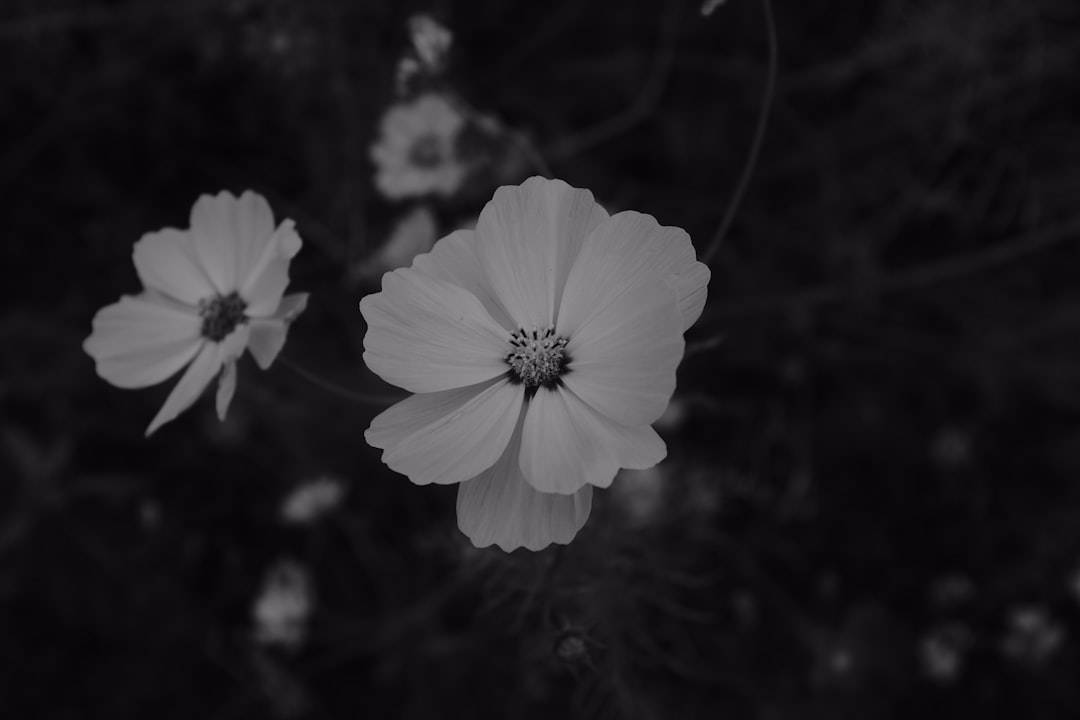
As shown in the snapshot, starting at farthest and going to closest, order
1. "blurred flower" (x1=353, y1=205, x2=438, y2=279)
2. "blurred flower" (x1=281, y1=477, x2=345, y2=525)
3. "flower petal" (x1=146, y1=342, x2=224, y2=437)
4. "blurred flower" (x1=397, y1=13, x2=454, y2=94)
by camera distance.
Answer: "blurred flower" (x1=281, y1=477, x2=345, y2=525) < "blurred flower" (x1=353, y1=205, x2=438, y2=279) < "blurred flower" (x1=397, y1=13, x2=454, y2=94) < "flower petal" (x1=146, y1=342, x2=224, y2=437)

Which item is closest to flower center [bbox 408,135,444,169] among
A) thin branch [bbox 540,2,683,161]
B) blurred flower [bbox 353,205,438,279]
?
blurred flower [bbox 353,205,438,279]

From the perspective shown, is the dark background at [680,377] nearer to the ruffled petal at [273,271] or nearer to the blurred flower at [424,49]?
the blurred flower at [424,49]

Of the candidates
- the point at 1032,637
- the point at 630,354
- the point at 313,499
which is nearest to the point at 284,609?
the point at 313,499

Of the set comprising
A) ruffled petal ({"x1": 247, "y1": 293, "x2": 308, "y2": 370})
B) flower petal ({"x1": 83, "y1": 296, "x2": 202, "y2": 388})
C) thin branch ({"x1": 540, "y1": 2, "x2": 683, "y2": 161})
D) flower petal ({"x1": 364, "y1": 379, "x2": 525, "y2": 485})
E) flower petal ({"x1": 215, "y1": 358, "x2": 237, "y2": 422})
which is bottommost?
flower petal ({"x1": 364, "y1": 379, "x2": 525, "y2": 485})

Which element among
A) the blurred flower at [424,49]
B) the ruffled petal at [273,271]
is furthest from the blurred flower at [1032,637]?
the ruffled petal at [273,271]

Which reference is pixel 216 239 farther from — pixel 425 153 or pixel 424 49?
pixel 425 153

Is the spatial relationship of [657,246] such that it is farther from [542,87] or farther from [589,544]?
[542,87]

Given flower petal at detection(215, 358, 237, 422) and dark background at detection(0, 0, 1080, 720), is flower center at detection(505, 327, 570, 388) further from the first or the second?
dark background at detection(0, 0, 1080, 720)
